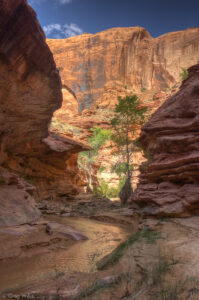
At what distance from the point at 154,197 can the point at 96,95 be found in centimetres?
4694

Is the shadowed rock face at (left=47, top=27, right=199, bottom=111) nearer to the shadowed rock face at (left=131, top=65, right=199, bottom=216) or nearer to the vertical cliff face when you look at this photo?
the shadowed rock face at (left=131, top=65, right=199, bottom=216)

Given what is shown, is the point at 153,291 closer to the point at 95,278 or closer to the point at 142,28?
the point at 95,278

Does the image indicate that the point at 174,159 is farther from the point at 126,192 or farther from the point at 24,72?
the point at 126,192

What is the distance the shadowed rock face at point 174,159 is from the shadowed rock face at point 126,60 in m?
42.3

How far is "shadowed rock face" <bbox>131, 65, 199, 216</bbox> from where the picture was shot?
243 inches

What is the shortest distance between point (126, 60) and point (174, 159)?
160 ft

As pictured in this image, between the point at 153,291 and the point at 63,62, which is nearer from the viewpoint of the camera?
the point at 153,291

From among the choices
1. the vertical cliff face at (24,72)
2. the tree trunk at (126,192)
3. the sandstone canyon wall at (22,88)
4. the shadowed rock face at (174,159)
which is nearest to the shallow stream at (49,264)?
the sandstone canyon wall at (22,88)

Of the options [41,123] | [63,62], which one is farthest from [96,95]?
[41,123]

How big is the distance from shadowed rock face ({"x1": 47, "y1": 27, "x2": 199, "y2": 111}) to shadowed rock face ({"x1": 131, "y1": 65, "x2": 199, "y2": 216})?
42.3 meters

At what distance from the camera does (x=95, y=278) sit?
260cm

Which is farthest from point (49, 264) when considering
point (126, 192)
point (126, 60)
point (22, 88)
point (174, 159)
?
point (126, 60)

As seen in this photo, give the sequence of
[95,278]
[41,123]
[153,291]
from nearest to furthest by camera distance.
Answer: [153,291] < [95,278] < [41,123]

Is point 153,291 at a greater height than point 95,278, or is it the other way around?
point 153,291
